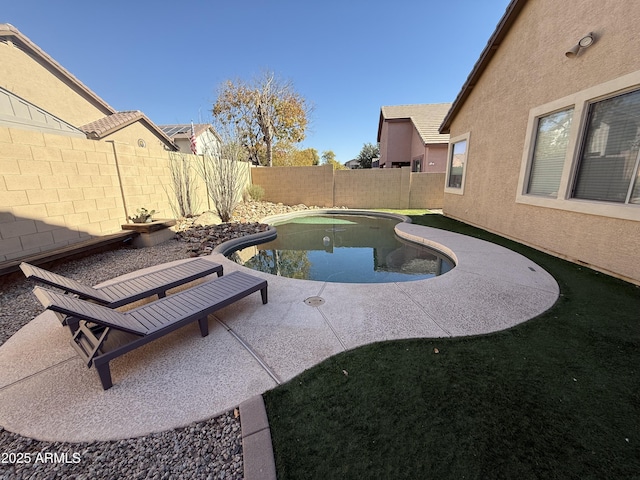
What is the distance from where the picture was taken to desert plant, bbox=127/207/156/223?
6.88m

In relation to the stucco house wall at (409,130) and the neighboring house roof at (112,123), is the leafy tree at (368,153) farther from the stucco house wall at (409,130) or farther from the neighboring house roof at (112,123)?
the neighboring house roof at (112,123)

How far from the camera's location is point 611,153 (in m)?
4.61

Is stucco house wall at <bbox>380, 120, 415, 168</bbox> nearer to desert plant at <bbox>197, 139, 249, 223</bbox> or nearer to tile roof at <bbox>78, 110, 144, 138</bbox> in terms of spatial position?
A: desert plant at <bbox>197, 139, 249, 223</bbox>

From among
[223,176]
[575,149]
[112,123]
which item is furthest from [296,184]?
[112,123]

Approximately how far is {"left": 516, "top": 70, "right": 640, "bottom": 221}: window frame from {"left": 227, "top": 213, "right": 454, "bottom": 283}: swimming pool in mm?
2480

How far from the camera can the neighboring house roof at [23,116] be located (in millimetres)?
5512

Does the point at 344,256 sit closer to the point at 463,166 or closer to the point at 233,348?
the point at 233,348

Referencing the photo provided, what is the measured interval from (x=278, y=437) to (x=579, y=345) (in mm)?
3197

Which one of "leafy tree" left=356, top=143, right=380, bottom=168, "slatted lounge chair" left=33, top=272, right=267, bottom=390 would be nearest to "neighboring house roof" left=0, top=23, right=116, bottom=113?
"slatted lounge chair" left=33, top=272, right=267, bottom=390

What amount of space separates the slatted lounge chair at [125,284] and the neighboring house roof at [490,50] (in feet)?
30.2

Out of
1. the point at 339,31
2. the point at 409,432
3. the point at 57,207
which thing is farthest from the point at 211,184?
the point at 339,31

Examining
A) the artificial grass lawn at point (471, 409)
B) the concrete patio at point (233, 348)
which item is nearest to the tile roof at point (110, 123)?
the concrete patio at point (233, 348)

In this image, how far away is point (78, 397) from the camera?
7.15ft

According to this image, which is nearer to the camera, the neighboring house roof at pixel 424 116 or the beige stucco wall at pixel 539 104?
the beige stucco wall at pixel 539 104
